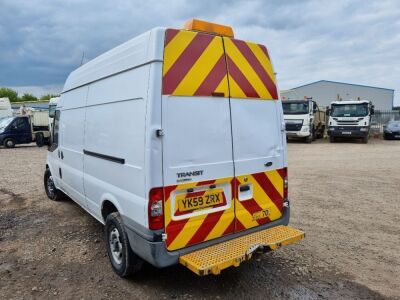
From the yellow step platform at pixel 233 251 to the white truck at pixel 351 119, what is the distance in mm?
18192

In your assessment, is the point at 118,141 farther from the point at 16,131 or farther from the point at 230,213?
the point at 16,131

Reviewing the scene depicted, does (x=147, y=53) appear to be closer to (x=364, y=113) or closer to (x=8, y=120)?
(x=364, y=113)

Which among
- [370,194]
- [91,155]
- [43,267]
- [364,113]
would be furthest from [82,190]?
[364,113]

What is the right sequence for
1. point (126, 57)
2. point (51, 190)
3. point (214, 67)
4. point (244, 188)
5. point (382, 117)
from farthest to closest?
point (382, 117), point (51, 190), point (244, 188), point (126, 57), point (214, 67)

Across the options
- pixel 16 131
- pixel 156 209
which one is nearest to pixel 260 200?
pixel 156 209

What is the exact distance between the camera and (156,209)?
3.27m

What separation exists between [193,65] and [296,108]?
59.9 feet

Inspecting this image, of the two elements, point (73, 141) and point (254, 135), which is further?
point (73, 141)

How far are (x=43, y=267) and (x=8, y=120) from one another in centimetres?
1972

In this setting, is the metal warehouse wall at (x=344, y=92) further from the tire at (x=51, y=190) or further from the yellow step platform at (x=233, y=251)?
the yellow step platform at (x=233, y=251)

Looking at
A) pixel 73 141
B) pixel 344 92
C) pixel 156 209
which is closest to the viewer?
pixel 156 209

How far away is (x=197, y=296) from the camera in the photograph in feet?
11.9

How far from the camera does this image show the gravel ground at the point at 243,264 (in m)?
3.73

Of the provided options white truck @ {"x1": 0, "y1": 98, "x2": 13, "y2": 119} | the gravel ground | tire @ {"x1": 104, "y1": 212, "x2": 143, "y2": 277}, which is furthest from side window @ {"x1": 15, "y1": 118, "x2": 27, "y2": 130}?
tire @ {"x1": 104, "y1": 212, "x2": 143, "y2": 277}
